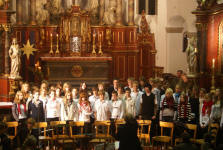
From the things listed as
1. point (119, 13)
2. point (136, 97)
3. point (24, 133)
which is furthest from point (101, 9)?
point (24, 133)

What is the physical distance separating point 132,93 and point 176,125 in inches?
91.2

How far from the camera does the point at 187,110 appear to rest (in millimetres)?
11008

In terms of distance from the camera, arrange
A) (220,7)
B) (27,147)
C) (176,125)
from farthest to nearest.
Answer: (220,7) < (176,125) < (27,147)

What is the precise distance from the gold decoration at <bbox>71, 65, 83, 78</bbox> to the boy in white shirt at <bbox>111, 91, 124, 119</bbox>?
8.45 m

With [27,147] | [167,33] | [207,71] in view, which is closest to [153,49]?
[167,33]

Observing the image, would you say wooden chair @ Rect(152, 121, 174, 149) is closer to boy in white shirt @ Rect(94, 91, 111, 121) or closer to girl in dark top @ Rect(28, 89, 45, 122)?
boy in white shirt @ Rect(94, 91, 111, 121)

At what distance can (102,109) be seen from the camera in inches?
456

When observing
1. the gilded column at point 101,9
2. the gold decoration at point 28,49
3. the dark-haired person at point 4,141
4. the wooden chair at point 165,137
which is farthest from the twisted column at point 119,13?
the dark-haired person at point 4,141

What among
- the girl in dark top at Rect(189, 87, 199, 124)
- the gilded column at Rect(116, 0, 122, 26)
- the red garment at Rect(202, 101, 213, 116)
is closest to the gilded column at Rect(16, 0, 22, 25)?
the gilded column at Rect(116, 0, 122, 26)

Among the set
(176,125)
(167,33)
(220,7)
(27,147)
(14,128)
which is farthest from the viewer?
(167,33)

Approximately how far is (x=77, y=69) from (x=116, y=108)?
→ 860 cm

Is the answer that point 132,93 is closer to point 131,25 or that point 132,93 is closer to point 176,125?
point 176,125

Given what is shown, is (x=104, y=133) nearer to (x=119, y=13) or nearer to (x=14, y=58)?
(x=14, y=58)

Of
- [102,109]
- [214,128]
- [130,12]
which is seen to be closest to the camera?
[214,128]
